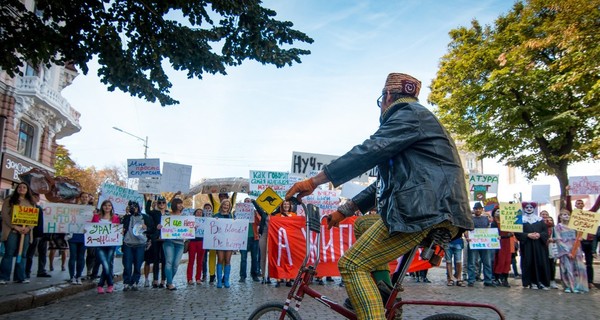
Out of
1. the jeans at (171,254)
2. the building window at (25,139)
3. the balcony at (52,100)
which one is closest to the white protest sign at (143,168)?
the jeans at (171,254)

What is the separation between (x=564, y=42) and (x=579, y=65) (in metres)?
1.03

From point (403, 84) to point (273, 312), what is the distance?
6.22 feet

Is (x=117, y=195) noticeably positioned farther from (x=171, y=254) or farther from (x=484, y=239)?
(x=484, y=239)

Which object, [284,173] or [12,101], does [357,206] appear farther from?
[12,101]

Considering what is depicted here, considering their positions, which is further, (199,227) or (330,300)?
(199,227)

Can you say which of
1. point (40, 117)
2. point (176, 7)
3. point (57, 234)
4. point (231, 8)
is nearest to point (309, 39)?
point (231, 8)

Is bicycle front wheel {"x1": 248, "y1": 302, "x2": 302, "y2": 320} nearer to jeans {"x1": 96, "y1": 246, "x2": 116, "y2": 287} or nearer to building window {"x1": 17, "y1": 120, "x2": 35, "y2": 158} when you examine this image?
jeans {"x1": 96, "y1": 246, "x2": 116, "y2": 287}

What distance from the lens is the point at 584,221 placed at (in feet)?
34.8

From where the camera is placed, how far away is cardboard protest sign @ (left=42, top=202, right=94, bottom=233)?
34.7 feet

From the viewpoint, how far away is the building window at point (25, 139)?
87.1ft

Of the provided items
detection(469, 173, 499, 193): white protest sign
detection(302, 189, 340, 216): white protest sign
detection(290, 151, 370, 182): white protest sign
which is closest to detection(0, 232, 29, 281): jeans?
detection(290, 151, 370, 182): white protest sign

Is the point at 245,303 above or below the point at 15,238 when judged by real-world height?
below

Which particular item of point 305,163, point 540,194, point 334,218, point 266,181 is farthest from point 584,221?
point 266,181

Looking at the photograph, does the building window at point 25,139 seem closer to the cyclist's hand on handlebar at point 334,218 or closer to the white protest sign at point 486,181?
the white protest sign at point 486,181
